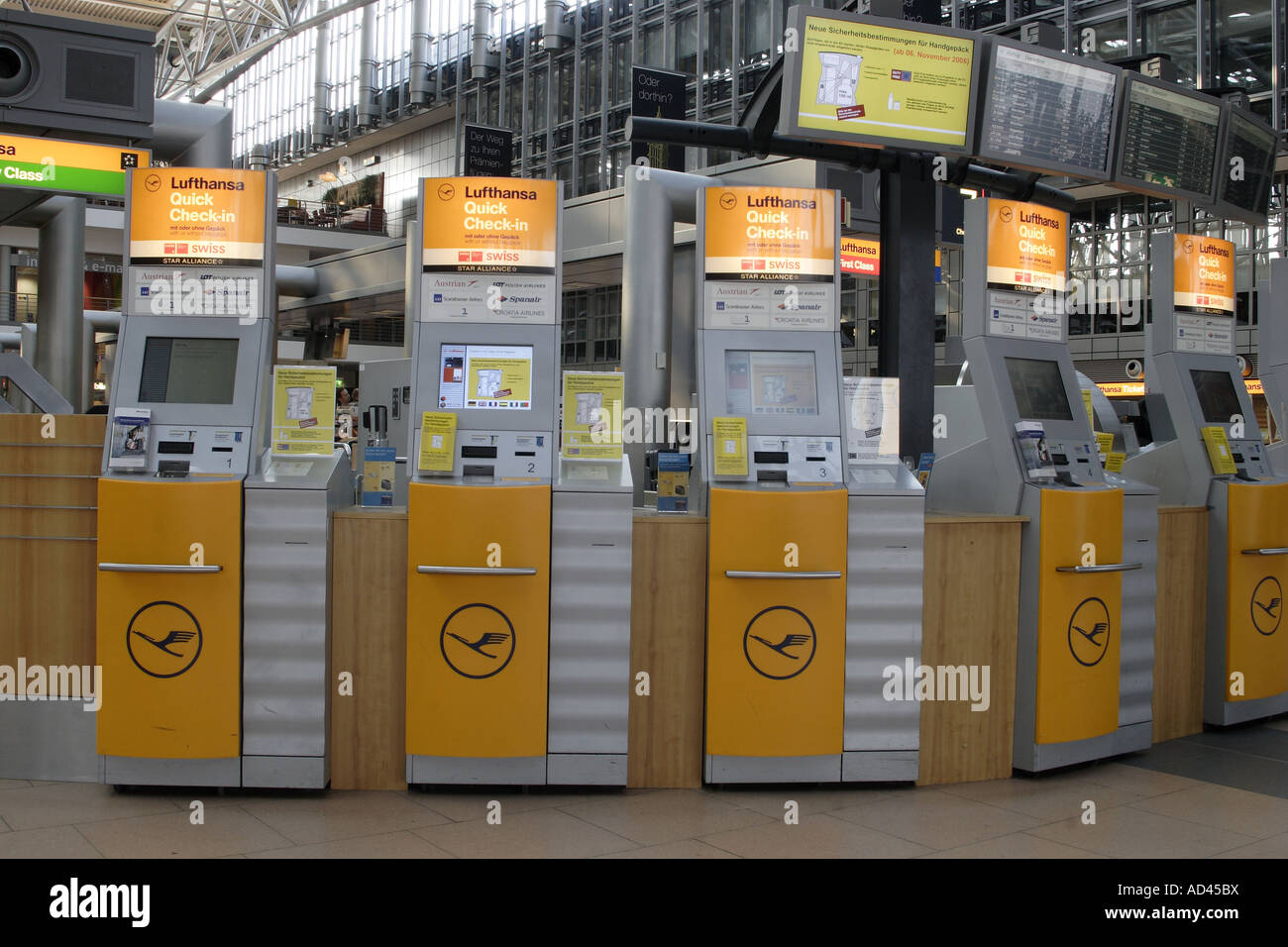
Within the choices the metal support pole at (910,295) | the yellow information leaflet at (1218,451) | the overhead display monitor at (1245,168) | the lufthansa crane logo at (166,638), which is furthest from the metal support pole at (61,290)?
the overhead display monitor at (1245,168)

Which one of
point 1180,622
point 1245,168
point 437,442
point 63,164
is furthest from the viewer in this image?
point 1245,168

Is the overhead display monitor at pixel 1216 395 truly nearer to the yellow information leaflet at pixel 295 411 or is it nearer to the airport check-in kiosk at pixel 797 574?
the airport check-in kiosk at pixel 797 574

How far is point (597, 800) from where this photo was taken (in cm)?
416

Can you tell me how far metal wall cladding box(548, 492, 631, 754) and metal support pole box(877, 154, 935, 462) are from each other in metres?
2.35

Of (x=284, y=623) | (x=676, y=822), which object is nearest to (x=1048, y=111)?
(x=676, y=822)

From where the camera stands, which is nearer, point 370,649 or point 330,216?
point 370,649

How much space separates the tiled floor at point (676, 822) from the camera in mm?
3611

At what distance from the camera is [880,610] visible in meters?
4.38

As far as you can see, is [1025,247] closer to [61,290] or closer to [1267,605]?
[1267,605]

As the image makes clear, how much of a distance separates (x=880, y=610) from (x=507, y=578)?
1488 mm

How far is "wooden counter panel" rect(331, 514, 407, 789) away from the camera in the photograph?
13.9ft

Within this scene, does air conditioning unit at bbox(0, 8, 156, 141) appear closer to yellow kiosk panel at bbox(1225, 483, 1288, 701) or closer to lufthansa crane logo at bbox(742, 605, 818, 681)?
lufthansa crane logo at bbox(742, 605, 818, 681)

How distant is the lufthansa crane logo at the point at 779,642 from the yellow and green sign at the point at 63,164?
4.03 m

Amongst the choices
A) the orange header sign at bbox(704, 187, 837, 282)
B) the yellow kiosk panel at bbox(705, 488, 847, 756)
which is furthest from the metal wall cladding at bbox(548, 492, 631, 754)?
the orange header sign at bbox(704, 187, 837, 282)
